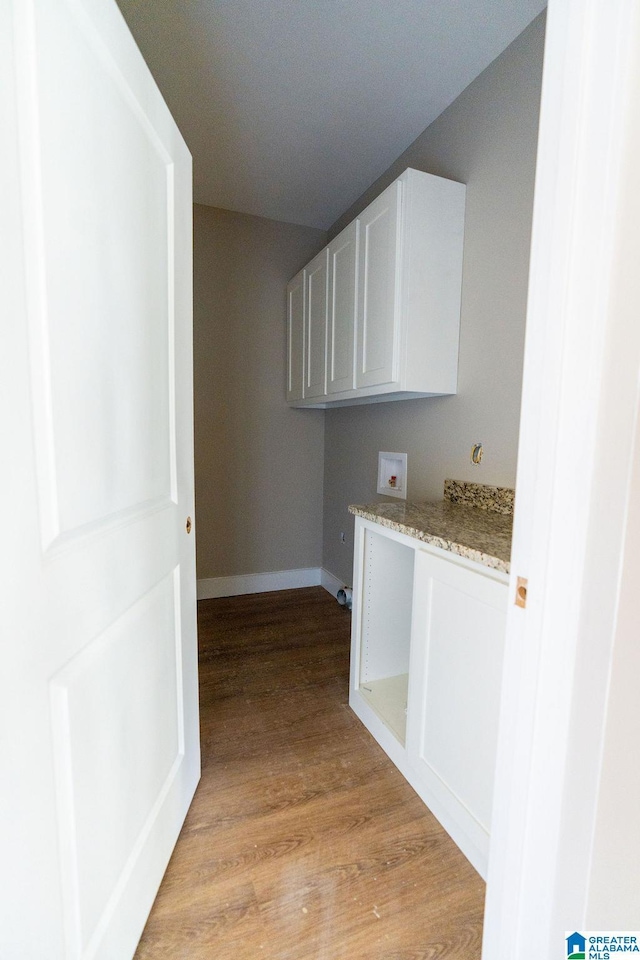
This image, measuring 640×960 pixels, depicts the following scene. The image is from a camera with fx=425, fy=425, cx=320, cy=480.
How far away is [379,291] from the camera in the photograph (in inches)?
73.4

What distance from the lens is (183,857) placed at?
45.9 inches

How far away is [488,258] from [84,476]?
1.66m

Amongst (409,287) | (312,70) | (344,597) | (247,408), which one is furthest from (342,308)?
(344,597)

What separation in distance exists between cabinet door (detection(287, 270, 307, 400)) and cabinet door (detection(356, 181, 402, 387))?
78cm

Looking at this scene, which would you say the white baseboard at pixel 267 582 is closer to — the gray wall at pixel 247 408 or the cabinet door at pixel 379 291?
the gray wall at pixel 247 408

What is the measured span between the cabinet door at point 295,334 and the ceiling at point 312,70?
607 millimetres

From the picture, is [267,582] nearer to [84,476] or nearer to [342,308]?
[342,308]

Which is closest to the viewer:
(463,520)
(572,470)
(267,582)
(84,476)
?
(572,470)

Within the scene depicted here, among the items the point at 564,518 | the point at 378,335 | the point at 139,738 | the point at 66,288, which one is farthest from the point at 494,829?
the point at 378,335

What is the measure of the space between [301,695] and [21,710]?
153 centimetres

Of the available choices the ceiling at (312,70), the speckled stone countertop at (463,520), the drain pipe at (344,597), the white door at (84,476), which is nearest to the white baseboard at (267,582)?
the drain pipe at (344,597)

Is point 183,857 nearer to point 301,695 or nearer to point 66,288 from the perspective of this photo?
point 301,695

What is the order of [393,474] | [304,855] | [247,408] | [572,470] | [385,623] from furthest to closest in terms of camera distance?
1. [247,408]
2. [393,474]
3. [385,623]
4. [304,855]
5. [572,470]

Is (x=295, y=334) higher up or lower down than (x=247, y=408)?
higher up
